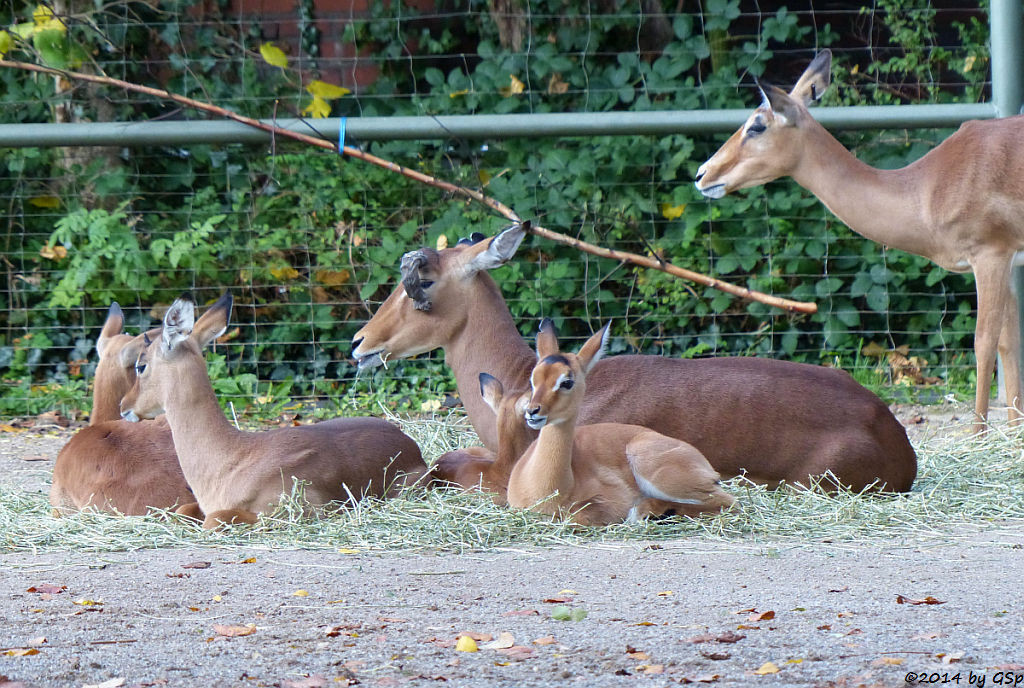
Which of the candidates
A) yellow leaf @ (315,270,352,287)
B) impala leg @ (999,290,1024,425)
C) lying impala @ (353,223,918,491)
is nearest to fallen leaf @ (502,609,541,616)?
lying impala @ (353,223,918,491)

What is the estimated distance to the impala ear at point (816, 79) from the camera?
735cm

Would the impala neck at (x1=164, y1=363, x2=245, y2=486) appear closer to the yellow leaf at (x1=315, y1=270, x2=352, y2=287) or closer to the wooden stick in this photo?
the wooden stick

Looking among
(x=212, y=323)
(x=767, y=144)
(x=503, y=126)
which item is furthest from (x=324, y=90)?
(x=212, y=323)

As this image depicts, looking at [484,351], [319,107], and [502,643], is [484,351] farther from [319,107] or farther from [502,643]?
[319,107]

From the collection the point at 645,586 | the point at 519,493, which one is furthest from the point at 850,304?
the point at 645,586

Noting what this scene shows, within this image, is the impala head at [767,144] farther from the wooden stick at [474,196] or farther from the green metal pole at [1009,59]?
the green metal pole at [1009,59]

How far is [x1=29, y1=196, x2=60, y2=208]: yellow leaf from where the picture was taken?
9453mm

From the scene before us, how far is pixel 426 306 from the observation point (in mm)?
6082

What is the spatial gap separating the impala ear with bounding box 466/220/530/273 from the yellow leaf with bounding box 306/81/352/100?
3.47m

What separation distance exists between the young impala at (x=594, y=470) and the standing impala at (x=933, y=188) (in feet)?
7.46

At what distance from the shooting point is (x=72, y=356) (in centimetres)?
898

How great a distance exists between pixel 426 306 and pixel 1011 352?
123 inches

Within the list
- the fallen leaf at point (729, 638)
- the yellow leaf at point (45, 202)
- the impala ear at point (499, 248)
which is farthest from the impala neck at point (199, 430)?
the yellow leaf at point (45, 202)

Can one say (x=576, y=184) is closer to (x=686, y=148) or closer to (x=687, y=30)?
(x=686, y=148)
